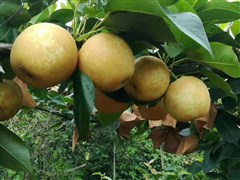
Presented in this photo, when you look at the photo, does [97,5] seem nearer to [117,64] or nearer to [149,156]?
[117,64]

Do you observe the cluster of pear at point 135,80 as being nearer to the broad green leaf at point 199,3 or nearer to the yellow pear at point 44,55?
the yellow pear at point 44,55

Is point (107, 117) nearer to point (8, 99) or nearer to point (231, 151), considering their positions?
point (8, 99)

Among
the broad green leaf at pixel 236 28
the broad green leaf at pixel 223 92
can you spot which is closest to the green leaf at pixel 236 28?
the broad green leaf at pixel 236 28

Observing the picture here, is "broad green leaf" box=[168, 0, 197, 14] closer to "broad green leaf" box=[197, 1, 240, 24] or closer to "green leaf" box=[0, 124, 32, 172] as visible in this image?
"broad green leaf" box=[197, 1, 240, 24]

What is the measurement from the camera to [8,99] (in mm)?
676

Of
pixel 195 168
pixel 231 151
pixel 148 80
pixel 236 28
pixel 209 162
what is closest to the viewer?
pixel 148 80

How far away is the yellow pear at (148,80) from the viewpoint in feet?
2.29

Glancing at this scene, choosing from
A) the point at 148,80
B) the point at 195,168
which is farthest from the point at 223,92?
the point at 195,168

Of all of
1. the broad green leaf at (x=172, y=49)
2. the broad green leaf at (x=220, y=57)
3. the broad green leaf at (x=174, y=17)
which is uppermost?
the broad green leaf at (x=174, y=17)

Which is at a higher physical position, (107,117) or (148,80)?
(148,80)

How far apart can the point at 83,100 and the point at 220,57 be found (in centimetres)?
24

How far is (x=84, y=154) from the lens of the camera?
559cm

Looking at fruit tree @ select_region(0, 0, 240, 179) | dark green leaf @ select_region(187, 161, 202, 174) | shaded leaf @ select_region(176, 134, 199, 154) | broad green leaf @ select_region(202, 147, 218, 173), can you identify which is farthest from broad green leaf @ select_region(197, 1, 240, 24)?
dark green leaf @ select_region(187, 161, 202, 174)

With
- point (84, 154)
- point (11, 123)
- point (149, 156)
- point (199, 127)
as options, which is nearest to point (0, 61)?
point (199, 127)
